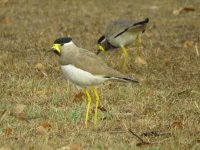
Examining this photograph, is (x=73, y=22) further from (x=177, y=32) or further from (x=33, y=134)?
(x=33, y=134)

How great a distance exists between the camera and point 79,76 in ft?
20.2

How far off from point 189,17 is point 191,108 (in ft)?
21.9

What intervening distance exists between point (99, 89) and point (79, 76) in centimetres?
159

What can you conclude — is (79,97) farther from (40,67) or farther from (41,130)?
(40,67)

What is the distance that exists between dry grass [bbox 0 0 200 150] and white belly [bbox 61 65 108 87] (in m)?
0.39

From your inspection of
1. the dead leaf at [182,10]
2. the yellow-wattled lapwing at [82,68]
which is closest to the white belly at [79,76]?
the yellow-wattled lapwing at [82,68]

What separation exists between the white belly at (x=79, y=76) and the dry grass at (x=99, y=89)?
1.30ft

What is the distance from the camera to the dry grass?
5719 mm

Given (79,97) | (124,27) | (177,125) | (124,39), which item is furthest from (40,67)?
(177,125)

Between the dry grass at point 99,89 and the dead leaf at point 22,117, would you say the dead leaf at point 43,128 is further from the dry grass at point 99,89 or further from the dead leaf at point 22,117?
the dead leaf at point 22,117

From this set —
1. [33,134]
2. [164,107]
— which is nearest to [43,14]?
[164,107]

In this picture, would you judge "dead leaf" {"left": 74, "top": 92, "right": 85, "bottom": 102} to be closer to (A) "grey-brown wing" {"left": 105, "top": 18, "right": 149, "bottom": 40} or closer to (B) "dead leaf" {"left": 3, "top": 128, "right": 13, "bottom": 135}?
(B) "dead leaf" {"left": 3, "top": 128, "right": 13, "bottom": 135}

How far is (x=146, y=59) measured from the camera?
9.71 meters

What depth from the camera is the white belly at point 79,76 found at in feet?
20.1
